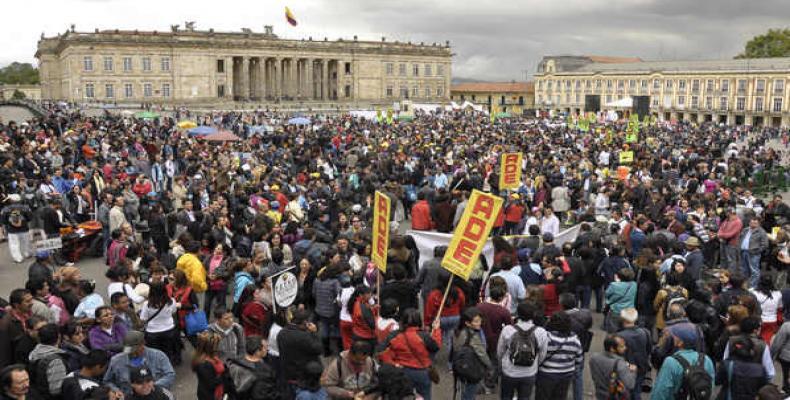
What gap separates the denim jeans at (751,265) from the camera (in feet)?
37.8

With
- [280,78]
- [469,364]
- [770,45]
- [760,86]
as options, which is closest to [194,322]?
[469,364]

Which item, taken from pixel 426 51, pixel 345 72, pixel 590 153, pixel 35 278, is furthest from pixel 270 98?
pixel 35 278

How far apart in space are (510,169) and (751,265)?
551 cm

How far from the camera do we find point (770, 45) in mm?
88938

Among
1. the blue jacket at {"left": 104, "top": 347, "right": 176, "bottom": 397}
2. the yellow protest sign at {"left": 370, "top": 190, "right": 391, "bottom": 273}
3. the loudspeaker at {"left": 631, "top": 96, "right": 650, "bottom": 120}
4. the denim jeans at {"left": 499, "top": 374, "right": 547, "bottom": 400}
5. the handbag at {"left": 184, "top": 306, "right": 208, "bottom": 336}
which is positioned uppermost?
the loudspeaker at {"left": 631, "top": 96, "right": 650, "bottom": 120}

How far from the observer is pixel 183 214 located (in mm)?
12148

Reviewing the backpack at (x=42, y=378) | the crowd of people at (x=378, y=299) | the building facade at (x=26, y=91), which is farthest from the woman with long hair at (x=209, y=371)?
the building facade at (x=26, y=91)

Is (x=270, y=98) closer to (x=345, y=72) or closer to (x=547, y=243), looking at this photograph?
(x=345, y=72)

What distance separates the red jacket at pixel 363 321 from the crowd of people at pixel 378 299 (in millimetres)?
23

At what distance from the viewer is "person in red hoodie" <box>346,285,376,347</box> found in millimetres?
7051

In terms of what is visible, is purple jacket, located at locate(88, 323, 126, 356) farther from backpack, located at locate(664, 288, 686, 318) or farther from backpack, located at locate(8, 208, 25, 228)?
backpack, located at locate(8, 208, 25, 228)

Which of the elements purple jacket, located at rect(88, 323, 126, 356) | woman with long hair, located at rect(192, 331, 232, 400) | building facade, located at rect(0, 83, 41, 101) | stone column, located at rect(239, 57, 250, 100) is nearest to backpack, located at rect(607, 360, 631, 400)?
woman with long hair, located at rect(192, 331, 232, 400)

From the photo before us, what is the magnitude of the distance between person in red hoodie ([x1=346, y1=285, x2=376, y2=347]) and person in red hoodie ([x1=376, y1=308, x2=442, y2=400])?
0.89 meters

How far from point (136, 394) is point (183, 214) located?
7297 mm
